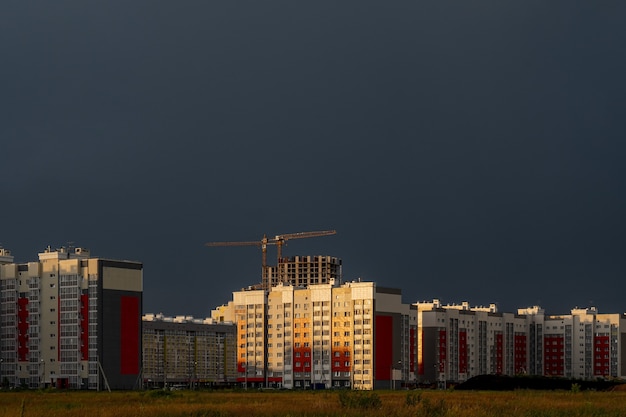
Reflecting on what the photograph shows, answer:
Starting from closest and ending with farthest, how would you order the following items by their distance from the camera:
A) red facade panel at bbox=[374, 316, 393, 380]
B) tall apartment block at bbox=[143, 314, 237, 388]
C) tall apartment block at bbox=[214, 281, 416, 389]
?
tall apartment block at bbox=[143, 314, 237, 388], red facade panel at bbox=[374, 316, 393, 380], tall apartment block at bbox=[214, 281, 416, 389]

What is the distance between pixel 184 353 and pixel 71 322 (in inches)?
1351

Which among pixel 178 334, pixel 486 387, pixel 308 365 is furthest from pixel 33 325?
pixel 486 387

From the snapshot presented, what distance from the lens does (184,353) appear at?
18712 cm

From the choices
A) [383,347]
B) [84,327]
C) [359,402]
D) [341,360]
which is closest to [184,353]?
[341,360]

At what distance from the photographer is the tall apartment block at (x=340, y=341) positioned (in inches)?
7283

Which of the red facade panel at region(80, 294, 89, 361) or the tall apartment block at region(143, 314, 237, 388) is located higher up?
the red facade panel at region(80, 294, 89, 361)

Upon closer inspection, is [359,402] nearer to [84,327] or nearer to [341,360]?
[84,327]

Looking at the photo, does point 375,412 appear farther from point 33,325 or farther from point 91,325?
point 33,325

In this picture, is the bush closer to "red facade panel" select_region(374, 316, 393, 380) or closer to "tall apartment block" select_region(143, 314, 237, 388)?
"tall apartment block" select_region(143, 314, 237, 388)

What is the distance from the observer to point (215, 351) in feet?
642

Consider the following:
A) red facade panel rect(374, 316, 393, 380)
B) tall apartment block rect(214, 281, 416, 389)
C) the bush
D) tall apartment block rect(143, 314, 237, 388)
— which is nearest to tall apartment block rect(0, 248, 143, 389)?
tall apartment block rect(143, 314, 237, 388)

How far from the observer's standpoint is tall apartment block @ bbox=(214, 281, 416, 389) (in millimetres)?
185000

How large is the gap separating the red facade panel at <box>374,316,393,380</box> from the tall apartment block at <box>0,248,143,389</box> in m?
44.3

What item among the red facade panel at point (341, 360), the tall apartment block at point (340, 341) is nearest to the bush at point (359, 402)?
the tall apartment block at point (340, 341)
